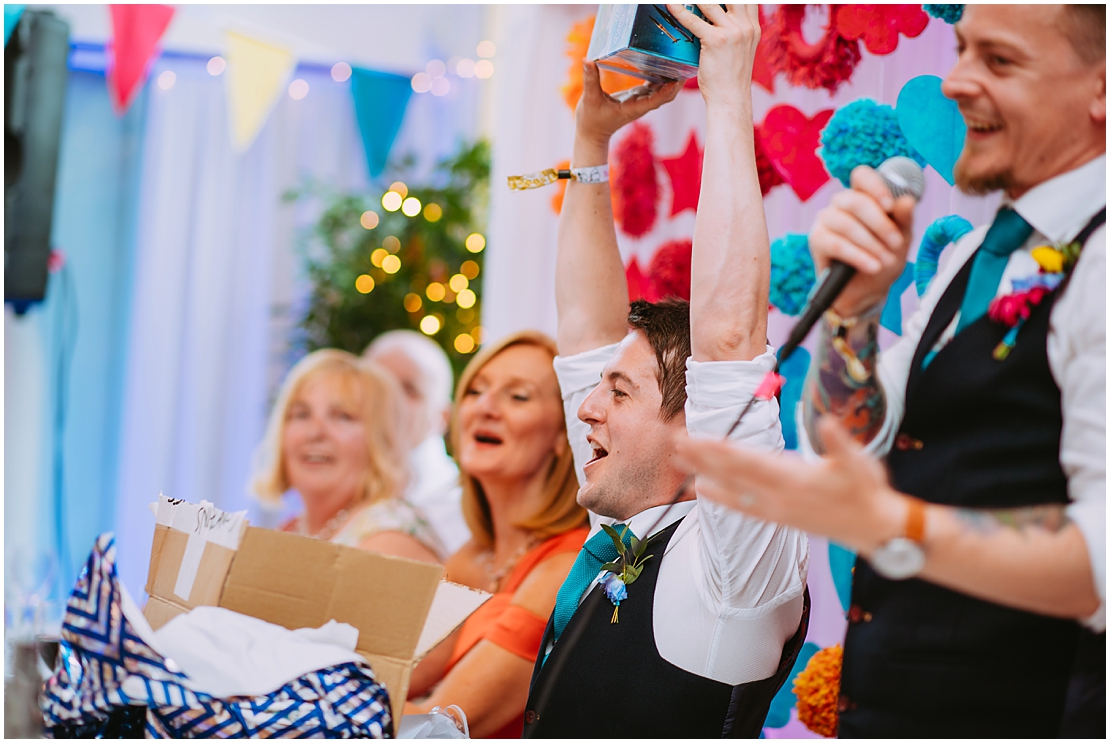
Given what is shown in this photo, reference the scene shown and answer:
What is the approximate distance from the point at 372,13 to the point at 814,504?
4540 mm

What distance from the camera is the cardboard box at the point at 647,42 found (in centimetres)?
116

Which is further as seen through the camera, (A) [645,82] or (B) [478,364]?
(B) [478,364]

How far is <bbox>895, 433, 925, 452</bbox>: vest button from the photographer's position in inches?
36.0

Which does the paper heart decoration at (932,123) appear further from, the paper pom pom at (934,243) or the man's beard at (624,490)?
the man's beard at (624,490)

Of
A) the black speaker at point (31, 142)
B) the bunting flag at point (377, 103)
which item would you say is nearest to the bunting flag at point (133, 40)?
the black speaker at point (31, 142)

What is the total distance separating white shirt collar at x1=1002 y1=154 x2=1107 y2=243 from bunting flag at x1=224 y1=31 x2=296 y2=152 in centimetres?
338

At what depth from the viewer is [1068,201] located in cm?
86

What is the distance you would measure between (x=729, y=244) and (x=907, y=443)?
11.4 inches

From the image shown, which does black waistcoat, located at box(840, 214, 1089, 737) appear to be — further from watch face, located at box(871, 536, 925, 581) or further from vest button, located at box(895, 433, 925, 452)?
watch face, located at box(871, 536, 925, 581)

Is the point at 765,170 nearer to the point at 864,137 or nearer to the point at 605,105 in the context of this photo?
the point at 864,137

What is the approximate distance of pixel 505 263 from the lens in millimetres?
2723

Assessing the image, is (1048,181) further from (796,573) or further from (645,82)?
(645,82)

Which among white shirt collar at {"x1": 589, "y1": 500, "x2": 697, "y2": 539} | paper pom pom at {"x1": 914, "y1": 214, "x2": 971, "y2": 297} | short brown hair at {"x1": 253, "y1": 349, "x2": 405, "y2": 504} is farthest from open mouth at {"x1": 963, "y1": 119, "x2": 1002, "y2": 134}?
short brown hair at {"x1": 253, "y1": 349, "x2": 405, "y2": 504}

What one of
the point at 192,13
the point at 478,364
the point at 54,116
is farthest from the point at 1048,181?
the point at 192,13
